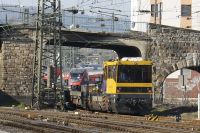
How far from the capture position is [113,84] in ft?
97.0

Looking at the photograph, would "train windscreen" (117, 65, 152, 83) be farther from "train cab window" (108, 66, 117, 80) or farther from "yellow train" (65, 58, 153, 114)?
"train cab window" (108, 66, 117, 80)

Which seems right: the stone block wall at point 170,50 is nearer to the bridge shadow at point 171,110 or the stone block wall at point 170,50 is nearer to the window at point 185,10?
the bridge shadow at point 171,110

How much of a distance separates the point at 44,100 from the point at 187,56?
1293 centimetres

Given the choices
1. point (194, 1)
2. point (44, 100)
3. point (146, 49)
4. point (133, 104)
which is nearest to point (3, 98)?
point (44, 100)

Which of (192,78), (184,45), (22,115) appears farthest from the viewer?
(192,78)

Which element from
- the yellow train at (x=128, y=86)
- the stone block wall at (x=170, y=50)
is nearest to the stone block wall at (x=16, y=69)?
the stone block wall at (x=170, y=50)

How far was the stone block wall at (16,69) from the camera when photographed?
137ft

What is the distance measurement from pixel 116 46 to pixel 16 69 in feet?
34.2

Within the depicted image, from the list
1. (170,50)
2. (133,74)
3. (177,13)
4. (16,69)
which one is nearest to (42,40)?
(16,69)

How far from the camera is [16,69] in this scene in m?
41.9

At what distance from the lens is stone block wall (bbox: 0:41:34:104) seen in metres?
41.7

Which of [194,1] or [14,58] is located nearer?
[14,58]

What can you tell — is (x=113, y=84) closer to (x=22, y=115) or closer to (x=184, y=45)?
(x=22, y=115)

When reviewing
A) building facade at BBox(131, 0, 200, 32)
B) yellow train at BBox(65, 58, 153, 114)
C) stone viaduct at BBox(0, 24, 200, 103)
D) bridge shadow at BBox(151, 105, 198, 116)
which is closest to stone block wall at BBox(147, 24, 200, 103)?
stone viaduct at BBox(0, 24, 200, 103)
